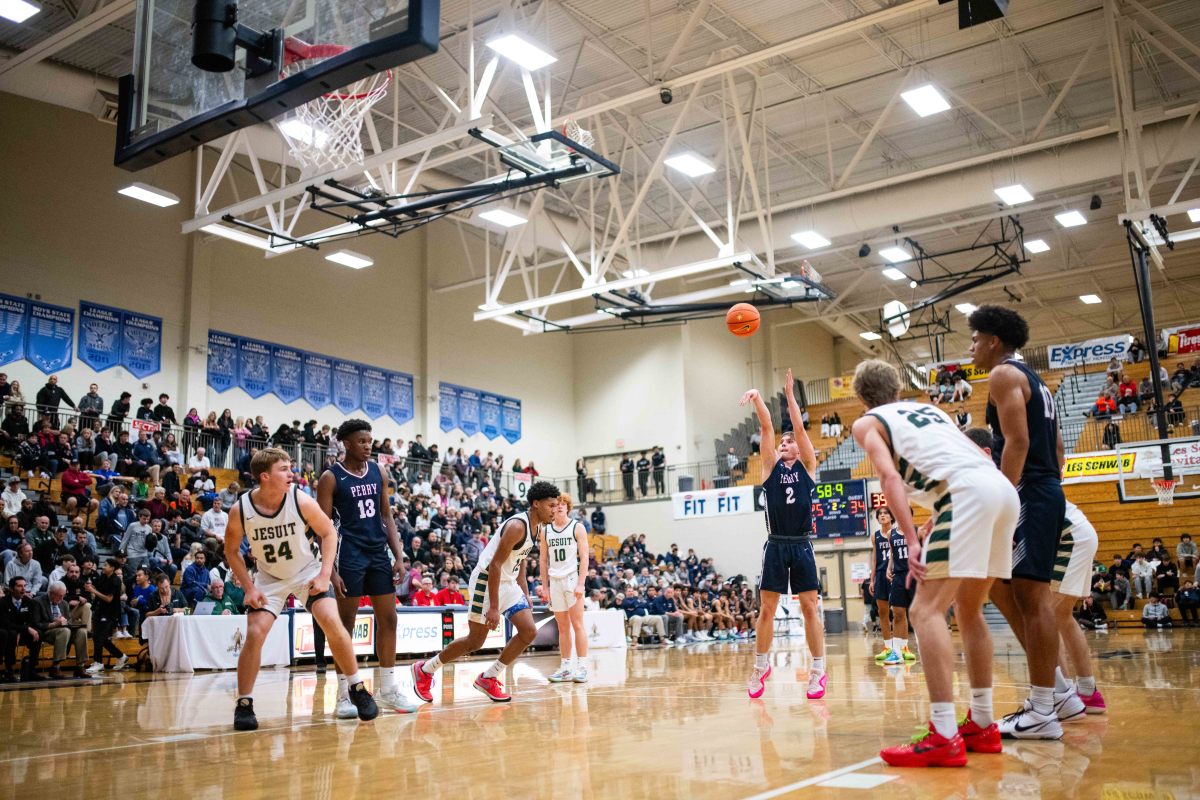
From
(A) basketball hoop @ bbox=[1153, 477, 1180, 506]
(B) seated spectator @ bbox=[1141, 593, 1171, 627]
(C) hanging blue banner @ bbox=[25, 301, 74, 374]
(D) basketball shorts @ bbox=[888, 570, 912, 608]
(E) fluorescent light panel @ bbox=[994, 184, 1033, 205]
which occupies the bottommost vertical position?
(B) seated spectator @ bbox=[1141, 593, 1171, 627]

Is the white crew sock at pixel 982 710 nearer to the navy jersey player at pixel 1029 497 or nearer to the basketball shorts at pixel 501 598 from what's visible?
the navy jersey player at pixel 1029 497

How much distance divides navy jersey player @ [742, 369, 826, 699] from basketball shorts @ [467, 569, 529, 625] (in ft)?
6.29

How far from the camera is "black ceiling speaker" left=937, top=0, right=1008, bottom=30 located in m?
8.09

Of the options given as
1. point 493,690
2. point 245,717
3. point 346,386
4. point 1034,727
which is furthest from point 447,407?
point 1034,727

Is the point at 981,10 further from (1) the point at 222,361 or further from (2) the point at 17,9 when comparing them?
(1) the point at 222,361

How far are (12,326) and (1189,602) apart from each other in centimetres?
2446

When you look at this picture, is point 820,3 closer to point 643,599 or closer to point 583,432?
point 643,599

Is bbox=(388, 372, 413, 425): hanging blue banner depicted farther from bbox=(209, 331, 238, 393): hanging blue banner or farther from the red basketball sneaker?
the red basketball sneaker

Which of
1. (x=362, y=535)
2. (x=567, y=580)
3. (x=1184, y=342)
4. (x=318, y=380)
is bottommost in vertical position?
(x=567, y=580)

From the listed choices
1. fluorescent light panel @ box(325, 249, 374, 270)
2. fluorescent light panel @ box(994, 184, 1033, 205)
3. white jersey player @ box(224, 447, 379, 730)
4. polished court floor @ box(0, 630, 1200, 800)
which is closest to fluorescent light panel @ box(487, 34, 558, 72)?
fluorescent light panel @ box(325, 249, 374, 270)

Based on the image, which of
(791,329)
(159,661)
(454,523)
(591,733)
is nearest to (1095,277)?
(791,329)

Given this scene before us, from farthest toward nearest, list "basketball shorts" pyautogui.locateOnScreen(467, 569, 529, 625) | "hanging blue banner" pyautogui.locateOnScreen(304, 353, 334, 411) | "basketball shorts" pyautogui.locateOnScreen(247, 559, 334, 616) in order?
"hanging blue banner" pyautogui.locateOnScreen(304, 353, 334, 411) → "basketball shorts" pyautogui.locateOnScreen(467, 569, 529, 625) → "basketball shorts" pyautogui.locateOnScreen(247, 559, 334, 616)

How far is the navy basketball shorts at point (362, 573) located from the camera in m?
6.82

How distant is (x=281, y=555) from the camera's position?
6.18 metres
